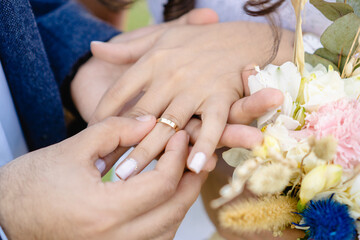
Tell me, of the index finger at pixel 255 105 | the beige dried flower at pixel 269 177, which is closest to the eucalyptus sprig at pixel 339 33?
the index finger at pixel 255 105

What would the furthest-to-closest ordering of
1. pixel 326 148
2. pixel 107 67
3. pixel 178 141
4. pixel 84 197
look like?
pixel 107 67
pixel 178 141
pixel 84 197
pixel 326 148

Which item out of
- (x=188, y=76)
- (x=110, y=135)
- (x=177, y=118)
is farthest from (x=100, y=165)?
(x=188, y=76)

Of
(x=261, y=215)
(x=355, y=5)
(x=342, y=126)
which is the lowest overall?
(x=261, y=215)

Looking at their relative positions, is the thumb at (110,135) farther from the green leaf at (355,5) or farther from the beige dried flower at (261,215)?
the green leaf at (355,5)

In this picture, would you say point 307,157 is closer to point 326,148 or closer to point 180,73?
point 326,148

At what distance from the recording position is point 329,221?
423 mm

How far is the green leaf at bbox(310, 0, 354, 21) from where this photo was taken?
0.54m

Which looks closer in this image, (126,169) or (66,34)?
(126,169)

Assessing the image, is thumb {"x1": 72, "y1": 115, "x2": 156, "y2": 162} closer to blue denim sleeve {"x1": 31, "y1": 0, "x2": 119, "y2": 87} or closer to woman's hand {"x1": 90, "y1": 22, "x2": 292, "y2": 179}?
woman's hand {"x1": 90, "y1": 22, "x2": 292, "y2": 179}

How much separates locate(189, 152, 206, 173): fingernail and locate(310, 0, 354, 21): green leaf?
0.34 m

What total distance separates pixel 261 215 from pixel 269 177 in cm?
8

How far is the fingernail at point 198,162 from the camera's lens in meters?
0.54

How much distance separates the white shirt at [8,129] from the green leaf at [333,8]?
2.20 ft

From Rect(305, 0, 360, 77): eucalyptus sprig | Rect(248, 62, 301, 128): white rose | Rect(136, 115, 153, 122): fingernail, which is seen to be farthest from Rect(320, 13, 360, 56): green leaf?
Rect(136, 115, 153, 122): fingernail
